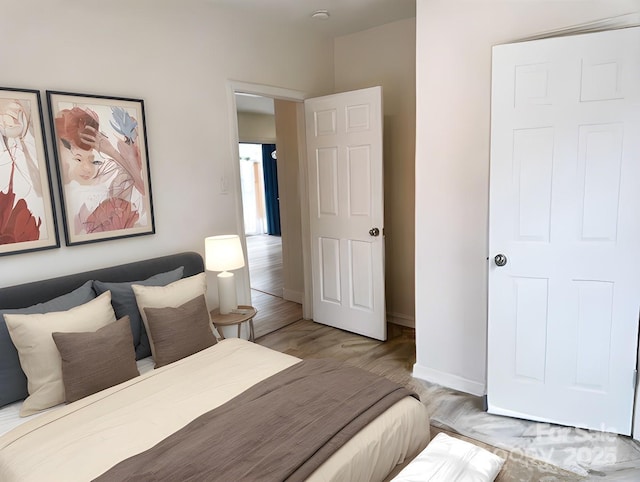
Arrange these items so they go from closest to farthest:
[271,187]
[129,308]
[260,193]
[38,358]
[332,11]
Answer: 1. [38,358]
2. [129,308]
3. [332,11]
4. [271,187]
5. [260,193]

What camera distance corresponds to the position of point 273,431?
1.49 m

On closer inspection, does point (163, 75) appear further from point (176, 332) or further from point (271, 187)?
point (271, 187)

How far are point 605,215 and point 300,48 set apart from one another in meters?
2.75

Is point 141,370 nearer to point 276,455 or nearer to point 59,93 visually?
point 276,455

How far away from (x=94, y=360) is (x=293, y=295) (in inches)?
114

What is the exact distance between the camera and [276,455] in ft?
4.50

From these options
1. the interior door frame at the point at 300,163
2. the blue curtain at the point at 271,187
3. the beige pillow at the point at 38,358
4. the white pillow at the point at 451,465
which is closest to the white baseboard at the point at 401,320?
the interior door frame at the point at 300,163

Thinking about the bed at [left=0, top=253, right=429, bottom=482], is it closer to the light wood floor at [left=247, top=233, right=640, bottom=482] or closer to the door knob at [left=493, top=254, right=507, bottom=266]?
the light wood floor at [left=247, top=233, right=640, bottom=482]

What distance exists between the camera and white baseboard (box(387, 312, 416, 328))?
381cm

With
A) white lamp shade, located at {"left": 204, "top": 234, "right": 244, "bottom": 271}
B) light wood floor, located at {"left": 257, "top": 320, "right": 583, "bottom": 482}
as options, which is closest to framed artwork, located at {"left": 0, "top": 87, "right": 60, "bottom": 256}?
white lamp shade, located at {"left": 204, "top": 234, "right": 244, "bottom": 271}

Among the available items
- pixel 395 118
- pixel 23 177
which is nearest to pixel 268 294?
pixel 395 118

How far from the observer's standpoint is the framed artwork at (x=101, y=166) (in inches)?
90.0

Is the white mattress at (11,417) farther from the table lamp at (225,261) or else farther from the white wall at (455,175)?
the white wall at (455,175)

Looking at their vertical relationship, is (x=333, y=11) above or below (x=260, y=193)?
above
